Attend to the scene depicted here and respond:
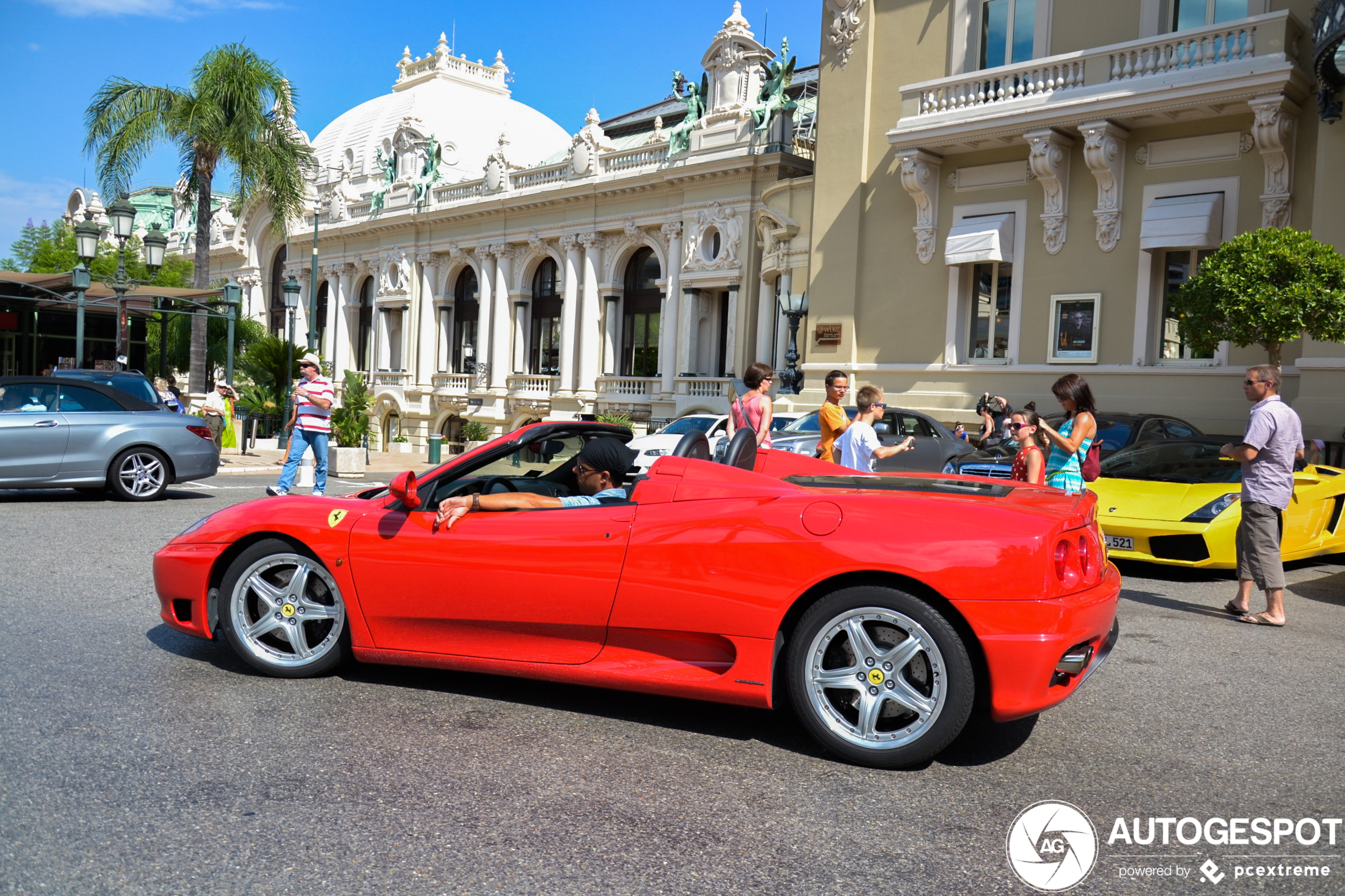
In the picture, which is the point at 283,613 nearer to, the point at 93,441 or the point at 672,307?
the point at 93,441

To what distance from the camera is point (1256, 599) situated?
816cm

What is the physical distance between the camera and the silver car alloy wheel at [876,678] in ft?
12.7

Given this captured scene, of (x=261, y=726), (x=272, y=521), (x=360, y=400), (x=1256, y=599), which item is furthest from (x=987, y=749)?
(x=360, y=400)

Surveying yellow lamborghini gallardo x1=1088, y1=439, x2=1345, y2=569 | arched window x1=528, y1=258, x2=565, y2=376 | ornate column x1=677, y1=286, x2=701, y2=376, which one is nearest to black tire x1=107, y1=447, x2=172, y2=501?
yellow lamborghini gallardo x1=1088, y1=439, x2=1345, y2=569

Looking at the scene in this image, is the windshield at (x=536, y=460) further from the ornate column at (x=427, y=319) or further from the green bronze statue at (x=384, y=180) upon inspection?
the green bronze statue at (x=384, y=180)

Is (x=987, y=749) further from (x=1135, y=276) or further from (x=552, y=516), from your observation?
(x=1135, y=276)

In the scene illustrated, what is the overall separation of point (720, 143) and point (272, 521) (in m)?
28.2

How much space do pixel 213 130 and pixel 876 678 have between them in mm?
28262

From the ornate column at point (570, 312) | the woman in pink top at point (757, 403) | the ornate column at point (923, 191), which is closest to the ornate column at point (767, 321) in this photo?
the ornate column at point (923, 191)

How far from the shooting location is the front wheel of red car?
3809 millimetres

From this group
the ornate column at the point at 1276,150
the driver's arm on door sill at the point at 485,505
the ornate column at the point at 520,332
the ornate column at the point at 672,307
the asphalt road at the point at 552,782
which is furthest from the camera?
the ornate column at the point at 520,332

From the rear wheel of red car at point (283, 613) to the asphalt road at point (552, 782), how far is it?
0.16 meters

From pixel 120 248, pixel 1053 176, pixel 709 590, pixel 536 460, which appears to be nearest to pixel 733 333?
pixel 1053 176

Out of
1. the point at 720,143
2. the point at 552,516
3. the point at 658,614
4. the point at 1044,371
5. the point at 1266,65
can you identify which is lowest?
the point at 658,614
